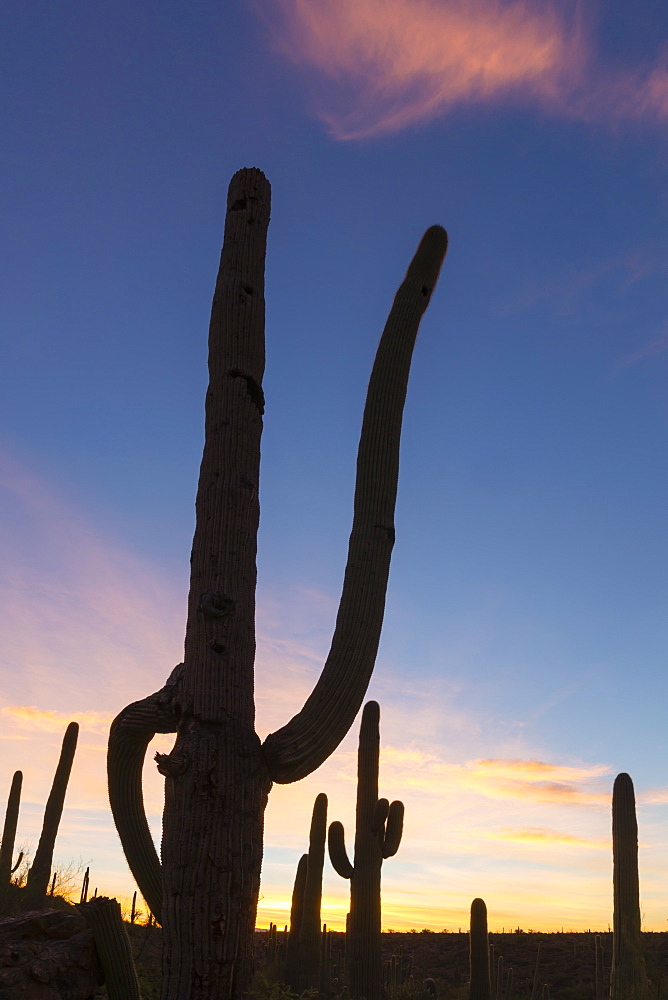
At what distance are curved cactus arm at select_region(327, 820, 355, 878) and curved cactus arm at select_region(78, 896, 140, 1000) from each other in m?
8.90

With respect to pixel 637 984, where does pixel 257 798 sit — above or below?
above

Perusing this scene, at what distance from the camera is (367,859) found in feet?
42.6

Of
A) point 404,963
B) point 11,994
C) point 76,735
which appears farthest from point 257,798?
point 404,963

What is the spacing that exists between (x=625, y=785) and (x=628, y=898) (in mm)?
1597

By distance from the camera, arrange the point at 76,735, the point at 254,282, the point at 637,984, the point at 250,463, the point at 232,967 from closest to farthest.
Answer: the point at 232,967
the point at 250,463
the point at 254,282
the point at 637,984
the point at 76,735

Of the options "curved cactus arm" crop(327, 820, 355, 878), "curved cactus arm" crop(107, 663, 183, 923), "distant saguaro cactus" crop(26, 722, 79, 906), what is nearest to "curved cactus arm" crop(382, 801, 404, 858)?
"curved cactus arm" crop(327, 820, 355, 878)

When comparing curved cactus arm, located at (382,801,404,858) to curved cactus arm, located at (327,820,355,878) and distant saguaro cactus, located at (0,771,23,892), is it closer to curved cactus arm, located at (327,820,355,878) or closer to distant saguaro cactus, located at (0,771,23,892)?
curved cactus arm, located at (327,820,355,878)

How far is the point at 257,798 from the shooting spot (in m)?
4.32

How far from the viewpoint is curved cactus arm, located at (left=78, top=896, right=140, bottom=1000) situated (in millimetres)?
4832

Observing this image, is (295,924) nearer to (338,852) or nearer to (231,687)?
(338,852)

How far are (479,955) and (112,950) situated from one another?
13507mm

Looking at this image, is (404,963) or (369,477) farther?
(404,963)

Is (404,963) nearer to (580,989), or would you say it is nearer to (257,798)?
(580,989)

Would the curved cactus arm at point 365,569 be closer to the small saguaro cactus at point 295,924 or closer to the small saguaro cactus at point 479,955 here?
the small saguaro cactus at point 295,924
